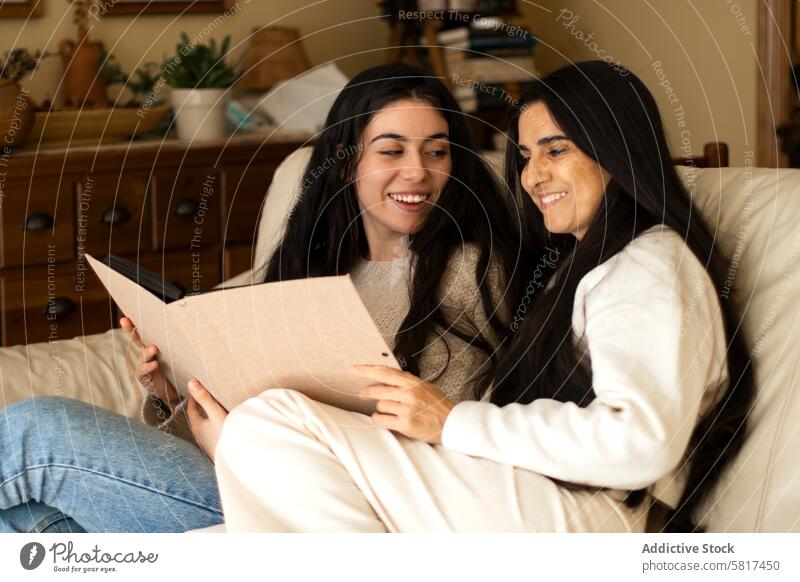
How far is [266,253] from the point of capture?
6.22 feet

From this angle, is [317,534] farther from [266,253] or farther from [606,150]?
[266,253]

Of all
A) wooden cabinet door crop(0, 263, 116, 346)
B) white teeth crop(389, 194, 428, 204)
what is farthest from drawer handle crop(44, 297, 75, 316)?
white teeth crop(389, 194, 428, 204)

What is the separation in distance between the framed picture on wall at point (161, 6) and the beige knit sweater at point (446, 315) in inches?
55.9

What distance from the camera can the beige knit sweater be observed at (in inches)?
59.7

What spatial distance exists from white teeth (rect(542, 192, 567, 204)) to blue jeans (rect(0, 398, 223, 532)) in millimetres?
570

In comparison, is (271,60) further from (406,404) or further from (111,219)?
(406,404)

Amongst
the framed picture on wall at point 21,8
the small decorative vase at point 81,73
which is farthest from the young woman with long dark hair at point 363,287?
the framed picture on wall at point 21,8

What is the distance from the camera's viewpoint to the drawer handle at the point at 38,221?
2.36 m

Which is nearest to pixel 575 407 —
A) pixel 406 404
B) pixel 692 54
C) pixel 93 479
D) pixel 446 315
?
pixel 406 404

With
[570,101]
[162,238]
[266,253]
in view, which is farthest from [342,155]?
[162,238]

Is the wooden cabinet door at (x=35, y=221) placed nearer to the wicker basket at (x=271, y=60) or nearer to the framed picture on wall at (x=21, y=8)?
the framed picture on wall at (x=21, y=8)

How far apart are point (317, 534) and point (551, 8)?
243 cm

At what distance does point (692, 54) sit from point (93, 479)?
6.47ft

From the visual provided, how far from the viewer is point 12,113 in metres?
2.28
